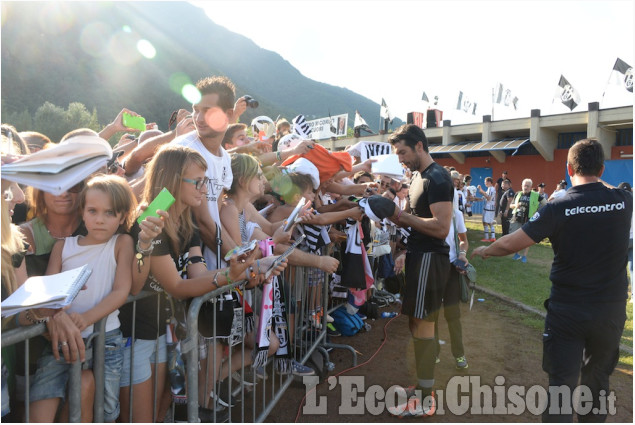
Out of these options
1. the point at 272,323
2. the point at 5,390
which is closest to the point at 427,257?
the point at 272,323

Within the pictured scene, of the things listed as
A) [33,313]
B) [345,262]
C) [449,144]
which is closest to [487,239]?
[345,262]

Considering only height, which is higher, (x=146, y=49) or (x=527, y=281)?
(x=146, y=49)

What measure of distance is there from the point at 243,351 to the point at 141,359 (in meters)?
0.72

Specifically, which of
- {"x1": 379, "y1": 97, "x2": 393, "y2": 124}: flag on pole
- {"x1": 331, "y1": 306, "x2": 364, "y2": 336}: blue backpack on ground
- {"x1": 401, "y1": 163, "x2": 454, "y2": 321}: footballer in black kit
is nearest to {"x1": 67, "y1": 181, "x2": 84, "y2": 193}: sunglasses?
{"x1": 401, "y1": 163, "x2": 454, "y2": 321}: footballer in black kit

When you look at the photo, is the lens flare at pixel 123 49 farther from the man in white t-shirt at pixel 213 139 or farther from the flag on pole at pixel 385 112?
the man in white t-shirt at pixel 213 139

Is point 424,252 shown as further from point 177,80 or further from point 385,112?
point 177,80

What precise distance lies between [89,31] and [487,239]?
104m

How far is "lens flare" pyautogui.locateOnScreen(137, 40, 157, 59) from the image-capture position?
104238 millimetres

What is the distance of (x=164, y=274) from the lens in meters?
2.23

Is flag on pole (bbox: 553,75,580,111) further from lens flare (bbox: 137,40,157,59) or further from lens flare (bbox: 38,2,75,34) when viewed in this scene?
lens flare (bbox: 137,40,157,59)

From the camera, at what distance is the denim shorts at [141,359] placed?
87.8 inches

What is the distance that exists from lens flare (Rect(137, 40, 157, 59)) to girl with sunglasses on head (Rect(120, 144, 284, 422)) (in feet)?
376

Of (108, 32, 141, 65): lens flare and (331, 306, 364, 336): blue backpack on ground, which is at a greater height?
(108, 32, 141, 65): lens flare

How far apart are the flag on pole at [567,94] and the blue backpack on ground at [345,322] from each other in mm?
29121
